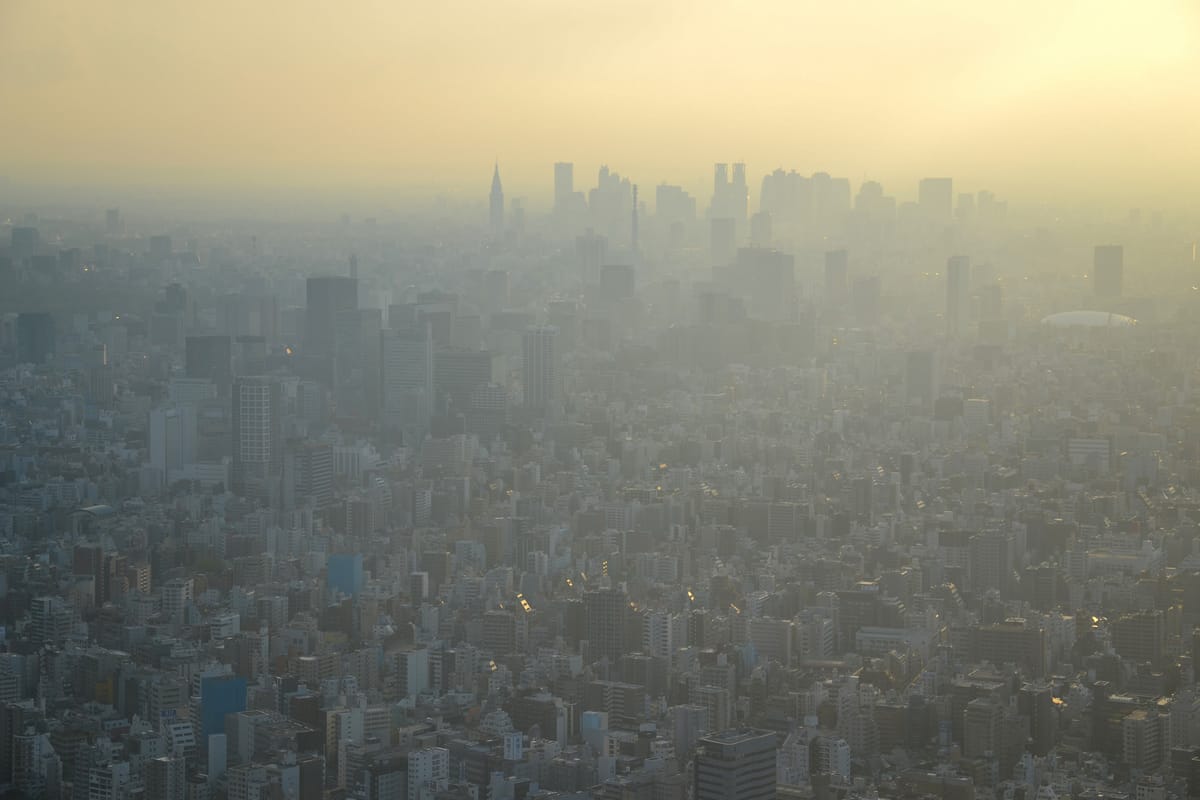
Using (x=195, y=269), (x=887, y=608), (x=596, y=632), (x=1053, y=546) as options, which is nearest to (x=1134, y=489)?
(x=1053, y=546)

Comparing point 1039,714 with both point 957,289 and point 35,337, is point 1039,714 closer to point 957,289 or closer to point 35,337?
point 35,337

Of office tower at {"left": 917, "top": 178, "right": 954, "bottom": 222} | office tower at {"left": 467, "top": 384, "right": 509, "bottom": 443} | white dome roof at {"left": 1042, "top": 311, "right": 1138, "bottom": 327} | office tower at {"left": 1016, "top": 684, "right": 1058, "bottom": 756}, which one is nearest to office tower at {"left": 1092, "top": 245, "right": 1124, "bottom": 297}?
→ white dome roof at {"left": 1042, "top": 311, "right": 1138, "bottom": 327}

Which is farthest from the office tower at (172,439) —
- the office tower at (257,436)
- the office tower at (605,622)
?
the office tower at (605,622)

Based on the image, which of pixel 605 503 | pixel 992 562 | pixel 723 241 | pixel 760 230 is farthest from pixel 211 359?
pixel 992 562

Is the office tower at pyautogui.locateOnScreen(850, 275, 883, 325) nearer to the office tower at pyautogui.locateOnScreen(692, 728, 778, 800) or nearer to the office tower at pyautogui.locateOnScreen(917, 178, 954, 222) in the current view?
the office tower at pyautogui.locateOnScreen(917, 178, 954, 222)

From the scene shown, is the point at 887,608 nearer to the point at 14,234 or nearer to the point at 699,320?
the point at 14,234

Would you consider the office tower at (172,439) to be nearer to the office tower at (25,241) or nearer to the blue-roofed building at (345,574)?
the office tower at (25,241)
